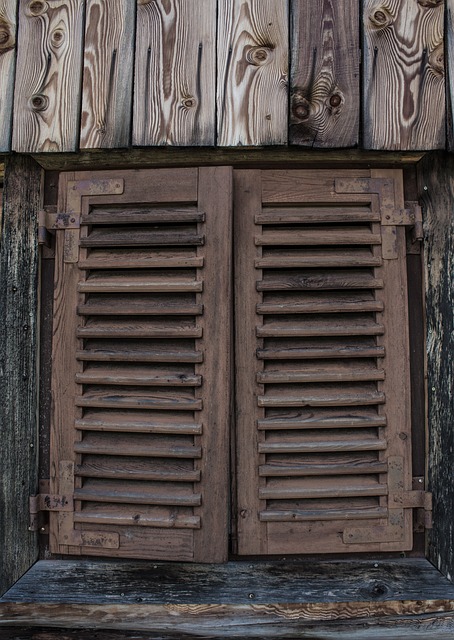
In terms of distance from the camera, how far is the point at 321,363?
1822 millimetres

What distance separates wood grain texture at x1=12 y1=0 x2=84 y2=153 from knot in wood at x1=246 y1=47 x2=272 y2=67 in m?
0.63

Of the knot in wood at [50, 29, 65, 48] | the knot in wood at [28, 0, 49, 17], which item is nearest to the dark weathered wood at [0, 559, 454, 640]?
the knot in wood at [50, 29, 65, 48]

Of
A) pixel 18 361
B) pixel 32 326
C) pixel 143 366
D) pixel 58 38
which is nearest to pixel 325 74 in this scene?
pixel 58 38

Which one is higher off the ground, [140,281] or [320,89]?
[320,89]

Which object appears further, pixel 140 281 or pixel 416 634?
pixel 140 281

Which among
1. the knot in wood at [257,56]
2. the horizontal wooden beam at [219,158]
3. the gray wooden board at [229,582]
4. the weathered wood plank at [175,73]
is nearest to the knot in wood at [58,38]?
the weathered wood plank at [175,73]

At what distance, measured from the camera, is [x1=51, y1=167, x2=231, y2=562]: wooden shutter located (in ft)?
5.76

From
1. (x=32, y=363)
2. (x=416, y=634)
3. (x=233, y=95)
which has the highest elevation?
(x=233, y=95)

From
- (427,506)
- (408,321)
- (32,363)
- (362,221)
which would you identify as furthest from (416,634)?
(32,363)

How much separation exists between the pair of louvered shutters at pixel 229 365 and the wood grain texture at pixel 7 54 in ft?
1.33

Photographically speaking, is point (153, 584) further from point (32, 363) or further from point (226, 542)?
point (32, 363)

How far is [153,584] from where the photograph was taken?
1.74 m

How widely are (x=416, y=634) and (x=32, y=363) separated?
165 centimetres

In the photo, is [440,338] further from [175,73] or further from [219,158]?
[175,73]
